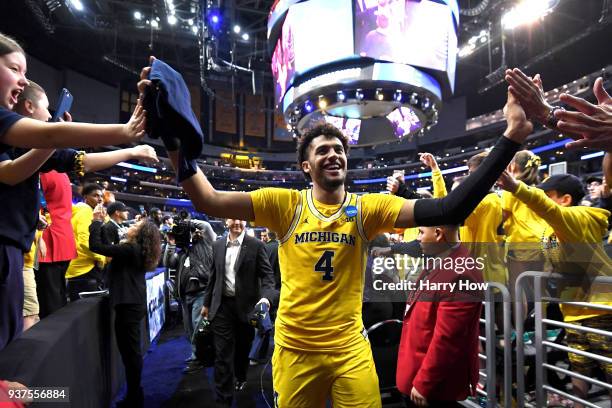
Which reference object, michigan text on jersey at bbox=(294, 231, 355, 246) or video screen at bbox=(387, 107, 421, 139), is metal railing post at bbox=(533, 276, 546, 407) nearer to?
michigan text on jersey at bbox=(294, 231, 355, 246)

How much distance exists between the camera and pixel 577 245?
109 inches

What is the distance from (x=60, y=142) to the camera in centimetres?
132

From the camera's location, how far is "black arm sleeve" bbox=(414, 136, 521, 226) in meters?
1.67

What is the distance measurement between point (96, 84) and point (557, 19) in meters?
32.7

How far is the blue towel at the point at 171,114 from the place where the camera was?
1451 mm

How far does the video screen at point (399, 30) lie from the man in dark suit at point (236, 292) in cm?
736

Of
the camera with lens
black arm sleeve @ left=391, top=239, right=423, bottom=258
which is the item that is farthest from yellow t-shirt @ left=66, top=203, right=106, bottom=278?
black arm sleeve @ left=391, top=239, right=423, bottom=258

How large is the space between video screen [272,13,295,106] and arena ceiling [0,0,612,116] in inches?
111

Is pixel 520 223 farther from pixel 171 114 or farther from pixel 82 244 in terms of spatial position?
pixel 82 244

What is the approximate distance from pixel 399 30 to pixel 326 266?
9456 millimetres

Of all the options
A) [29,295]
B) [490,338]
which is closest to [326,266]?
[490,338]

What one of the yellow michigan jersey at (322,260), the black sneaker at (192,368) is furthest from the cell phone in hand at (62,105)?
the black sneaker at (192,368)

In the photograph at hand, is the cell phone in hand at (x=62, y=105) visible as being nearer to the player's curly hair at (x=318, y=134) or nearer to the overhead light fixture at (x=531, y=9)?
the player's curly hair at (x=318, y=134)

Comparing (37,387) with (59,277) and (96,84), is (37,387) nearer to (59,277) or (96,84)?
(59,277)
